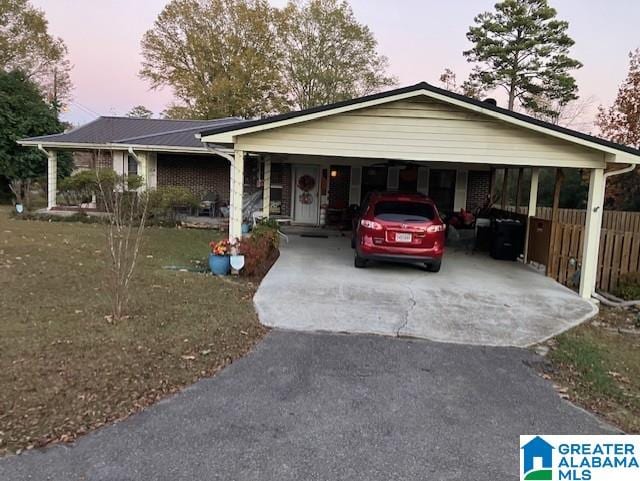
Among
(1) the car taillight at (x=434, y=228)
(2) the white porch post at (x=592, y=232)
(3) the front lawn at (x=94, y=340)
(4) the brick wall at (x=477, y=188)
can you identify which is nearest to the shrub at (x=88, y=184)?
(3) the front lawn at (x=94, y=340)

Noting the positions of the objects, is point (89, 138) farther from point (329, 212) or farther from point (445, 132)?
point (445, 132)

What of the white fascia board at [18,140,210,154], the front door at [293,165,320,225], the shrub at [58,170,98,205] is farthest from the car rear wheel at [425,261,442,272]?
the shrub at [58,170,98,205]

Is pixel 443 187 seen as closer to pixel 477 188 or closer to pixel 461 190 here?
pixel 461 190

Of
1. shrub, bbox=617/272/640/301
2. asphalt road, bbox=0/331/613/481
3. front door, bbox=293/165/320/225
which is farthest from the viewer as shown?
front door, bbox=293/165/320/225

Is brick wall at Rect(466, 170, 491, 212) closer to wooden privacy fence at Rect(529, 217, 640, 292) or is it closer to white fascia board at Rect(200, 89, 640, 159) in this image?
wooden privacy fence at Rect(529, 217, 640, 292)

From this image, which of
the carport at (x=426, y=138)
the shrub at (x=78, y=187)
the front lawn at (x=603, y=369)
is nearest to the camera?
the front lawn at (x=603, y=369)

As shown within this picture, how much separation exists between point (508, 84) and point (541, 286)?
25136 millimetres

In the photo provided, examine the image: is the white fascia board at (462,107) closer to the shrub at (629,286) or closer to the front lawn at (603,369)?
the shrub at (629,286)

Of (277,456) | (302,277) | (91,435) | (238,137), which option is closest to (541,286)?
(302,277)

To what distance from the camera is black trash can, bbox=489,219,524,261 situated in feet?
37.8

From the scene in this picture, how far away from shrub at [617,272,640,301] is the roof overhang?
237 centimetres

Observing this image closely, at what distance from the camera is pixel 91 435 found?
3.37 m

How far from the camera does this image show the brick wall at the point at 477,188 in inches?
656

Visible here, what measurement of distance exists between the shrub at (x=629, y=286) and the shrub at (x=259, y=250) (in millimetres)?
6649
